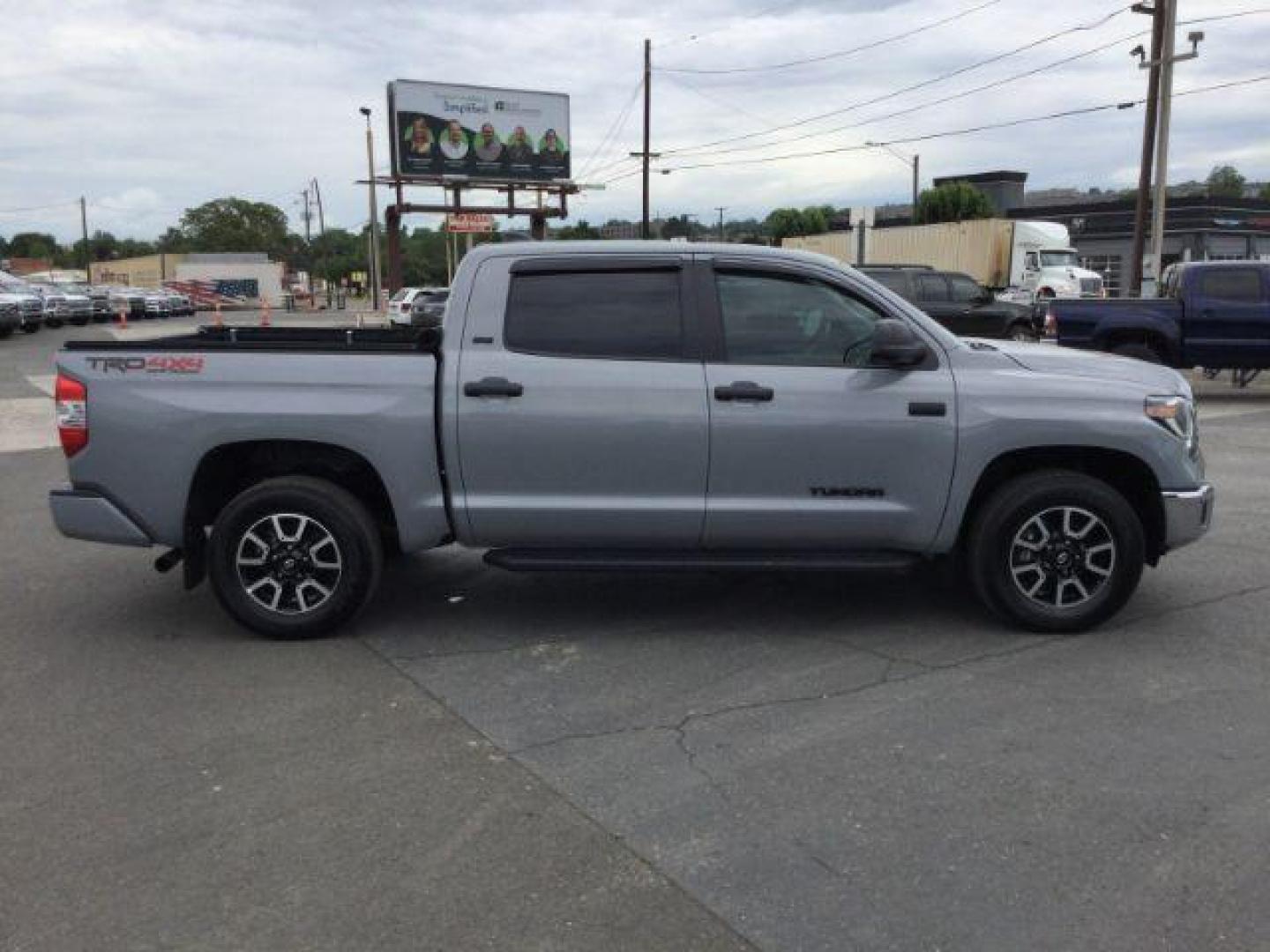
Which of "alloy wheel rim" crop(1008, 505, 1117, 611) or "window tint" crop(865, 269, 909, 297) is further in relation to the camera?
"window tint" crop(865, 269, 909, 297)

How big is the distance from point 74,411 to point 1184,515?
5245 mm

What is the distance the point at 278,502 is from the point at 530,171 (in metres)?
45.5

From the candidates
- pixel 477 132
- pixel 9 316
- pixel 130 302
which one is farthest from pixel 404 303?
pixel 130 302

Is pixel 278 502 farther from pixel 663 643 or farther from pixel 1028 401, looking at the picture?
pixel 1028 401

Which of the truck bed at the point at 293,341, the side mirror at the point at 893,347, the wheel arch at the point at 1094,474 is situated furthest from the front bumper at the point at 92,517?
the wheel arch at the point at 1094,474

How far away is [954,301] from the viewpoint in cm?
2175

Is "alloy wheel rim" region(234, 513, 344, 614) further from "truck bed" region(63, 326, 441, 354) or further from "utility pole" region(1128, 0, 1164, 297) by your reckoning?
"utility pole" region(1128, 0, 1164, 297)

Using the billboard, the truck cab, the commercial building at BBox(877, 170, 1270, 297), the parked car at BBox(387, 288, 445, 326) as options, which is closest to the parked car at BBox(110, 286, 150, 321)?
the billboard

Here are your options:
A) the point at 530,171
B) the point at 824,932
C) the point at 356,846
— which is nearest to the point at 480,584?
the point at 356,846

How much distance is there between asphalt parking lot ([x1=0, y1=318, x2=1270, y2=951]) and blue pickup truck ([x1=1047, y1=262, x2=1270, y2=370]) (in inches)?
385

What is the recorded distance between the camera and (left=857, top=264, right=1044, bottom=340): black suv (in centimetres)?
2130

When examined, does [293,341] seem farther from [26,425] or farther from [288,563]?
[26,425]

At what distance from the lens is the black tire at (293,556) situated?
5.32 meters

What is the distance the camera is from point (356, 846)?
11.5 ft
